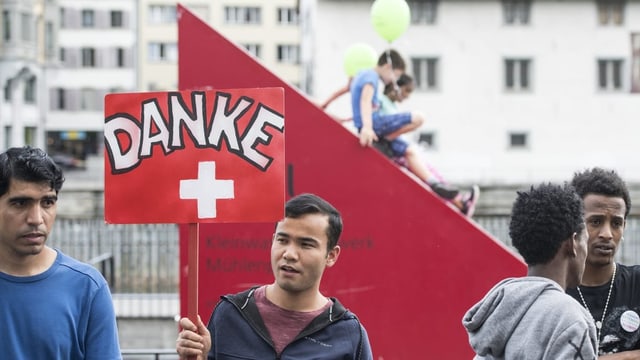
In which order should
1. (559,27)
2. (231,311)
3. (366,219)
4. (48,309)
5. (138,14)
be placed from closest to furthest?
(48,309) → (231,311) → (366,219) → (559,27) → (138,14)

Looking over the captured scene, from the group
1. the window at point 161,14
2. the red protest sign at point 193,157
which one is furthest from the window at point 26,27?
the red protest sign at point 193,157

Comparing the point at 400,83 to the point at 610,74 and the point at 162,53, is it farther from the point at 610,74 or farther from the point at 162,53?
the point at 162,53

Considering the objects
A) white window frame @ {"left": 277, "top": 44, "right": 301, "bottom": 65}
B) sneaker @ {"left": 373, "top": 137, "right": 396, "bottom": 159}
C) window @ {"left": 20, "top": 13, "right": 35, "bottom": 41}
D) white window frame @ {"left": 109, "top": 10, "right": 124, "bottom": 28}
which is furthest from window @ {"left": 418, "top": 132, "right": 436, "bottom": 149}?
white window frame @ {"left": 109, "top": 10, "right": 124, "bottom": 28}

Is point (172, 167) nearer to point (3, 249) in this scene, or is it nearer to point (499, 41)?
point (3, 249)

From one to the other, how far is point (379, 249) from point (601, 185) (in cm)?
249

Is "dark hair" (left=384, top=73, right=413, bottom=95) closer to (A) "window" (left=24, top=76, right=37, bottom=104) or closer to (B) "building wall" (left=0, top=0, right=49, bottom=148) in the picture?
(B) "building wall" (left=0, top=0, right=49, bottom=148)

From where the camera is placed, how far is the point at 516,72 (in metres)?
34.7

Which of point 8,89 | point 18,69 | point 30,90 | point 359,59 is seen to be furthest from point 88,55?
point 359,59

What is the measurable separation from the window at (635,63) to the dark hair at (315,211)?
3357 cm

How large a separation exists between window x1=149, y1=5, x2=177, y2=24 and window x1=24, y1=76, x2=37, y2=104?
40.1 feet

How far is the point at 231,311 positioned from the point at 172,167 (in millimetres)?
602

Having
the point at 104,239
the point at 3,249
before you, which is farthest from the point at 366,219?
the point at 104,239

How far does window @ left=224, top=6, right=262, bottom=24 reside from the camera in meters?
58.2

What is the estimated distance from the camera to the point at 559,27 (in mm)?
34500
